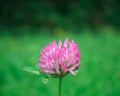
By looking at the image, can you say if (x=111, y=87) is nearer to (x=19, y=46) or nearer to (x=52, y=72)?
(x=52, y=72)

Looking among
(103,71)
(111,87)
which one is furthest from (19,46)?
(111,87)

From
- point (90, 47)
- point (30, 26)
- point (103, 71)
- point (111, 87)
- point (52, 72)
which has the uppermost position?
point (52, 72)

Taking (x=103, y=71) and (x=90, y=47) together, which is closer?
(x=103, y=71)

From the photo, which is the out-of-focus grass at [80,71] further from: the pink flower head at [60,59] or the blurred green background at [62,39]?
the pink flower head at [60,59]

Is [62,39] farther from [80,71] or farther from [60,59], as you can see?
[60,59]

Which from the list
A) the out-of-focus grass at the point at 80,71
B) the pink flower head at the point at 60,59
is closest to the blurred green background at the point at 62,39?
the out-of-focus grass at the point at 80,71

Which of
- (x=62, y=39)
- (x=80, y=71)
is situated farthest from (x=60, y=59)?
(x=62, y=39)
